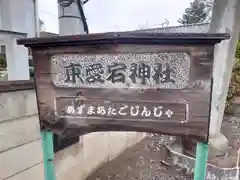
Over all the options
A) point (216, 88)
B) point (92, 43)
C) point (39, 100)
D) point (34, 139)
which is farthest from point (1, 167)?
point (216, 88)

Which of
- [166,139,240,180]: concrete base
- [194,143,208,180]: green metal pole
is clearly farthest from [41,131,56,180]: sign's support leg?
[166,139,240,180]: concrete base

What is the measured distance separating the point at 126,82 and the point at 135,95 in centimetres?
10

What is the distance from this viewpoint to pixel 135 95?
135cm

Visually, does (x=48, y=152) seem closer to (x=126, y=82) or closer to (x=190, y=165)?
(x=126, y=82)

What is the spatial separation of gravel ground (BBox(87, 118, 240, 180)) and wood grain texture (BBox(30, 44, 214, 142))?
2.11 m

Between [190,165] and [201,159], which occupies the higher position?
[201,159]

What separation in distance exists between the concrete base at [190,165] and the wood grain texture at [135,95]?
2.03 metres

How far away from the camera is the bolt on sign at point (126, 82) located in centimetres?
127

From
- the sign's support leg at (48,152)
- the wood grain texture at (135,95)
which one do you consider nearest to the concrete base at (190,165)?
the wood grain texture at (135,95)

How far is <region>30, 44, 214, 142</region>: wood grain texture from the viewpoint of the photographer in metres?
1.27

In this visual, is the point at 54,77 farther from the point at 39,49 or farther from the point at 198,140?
the point at 198,140

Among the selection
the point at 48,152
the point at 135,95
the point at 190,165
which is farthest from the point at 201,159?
the point at 190,165

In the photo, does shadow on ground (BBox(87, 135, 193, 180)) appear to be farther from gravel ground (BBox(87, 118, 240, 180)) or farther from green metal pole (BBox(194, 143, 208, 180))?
green metal pole (BBox(194, 143, 208, 180))

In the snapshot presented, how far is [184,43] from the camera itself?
1.25 metres
